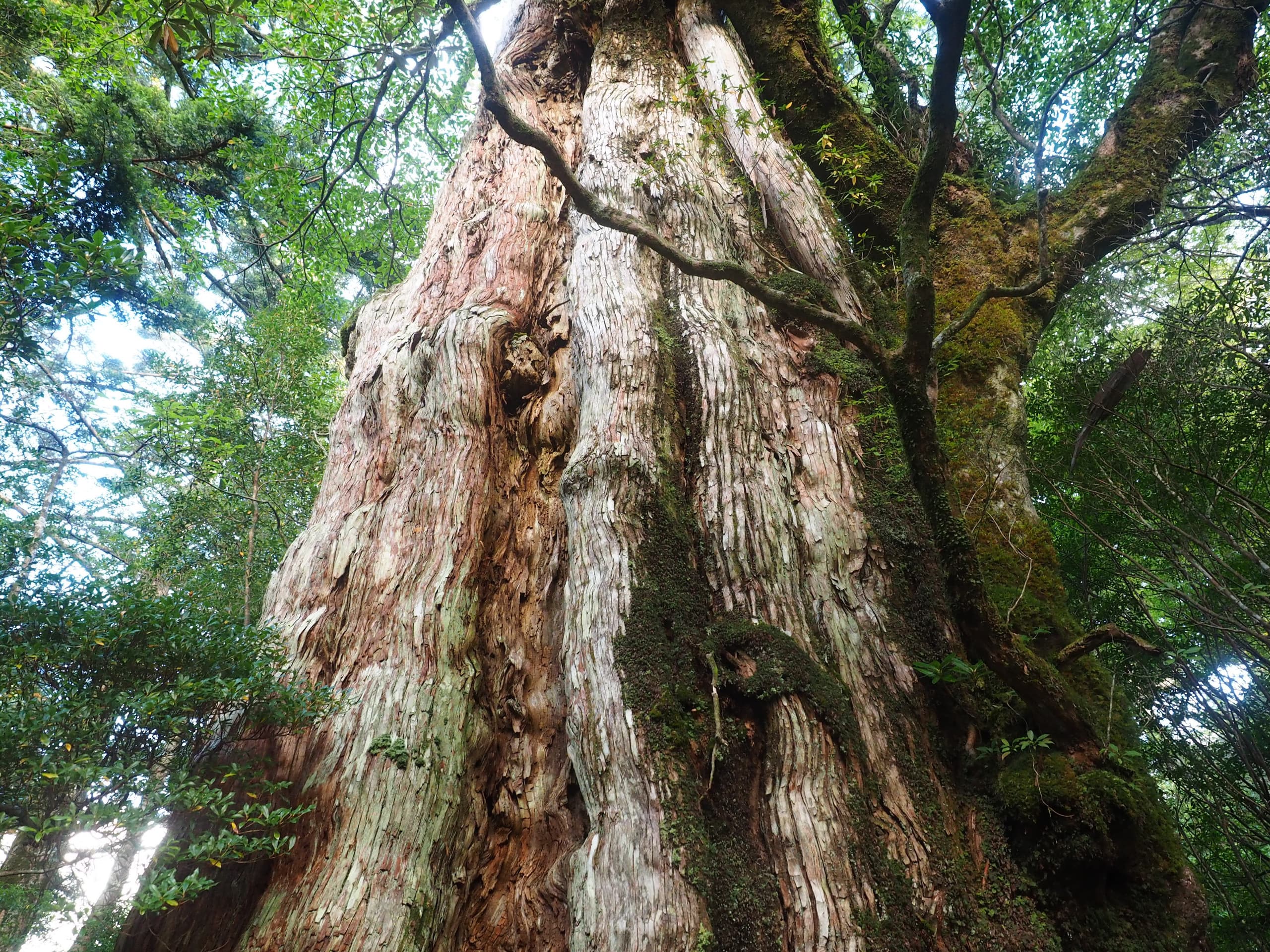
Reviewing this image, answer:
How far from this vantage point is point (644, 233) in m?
2.42

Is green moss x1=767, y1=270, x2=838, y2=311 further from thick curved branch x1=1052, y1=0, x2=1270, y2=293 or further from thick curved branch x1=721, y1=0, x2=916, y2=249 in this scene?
thick curved branch x1=1052, y1=0, x2=1270, y2=293

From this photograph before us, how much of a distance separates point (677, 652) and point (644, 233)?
1561mm

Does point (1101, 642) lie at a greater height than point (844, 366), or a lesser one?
lesser

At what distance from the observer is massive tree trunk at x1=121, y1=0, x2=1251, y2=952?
2012 mm

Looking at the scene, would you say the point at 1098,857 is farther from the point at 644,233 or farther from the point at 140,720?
the point at 140,720

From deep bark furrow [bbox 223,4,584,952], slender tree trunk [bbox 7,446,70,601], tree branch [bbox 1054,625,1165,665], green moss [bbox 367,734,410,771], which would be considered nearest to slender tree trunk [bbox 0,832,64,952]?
deep bark furrow [bbox 223,4,584,952]

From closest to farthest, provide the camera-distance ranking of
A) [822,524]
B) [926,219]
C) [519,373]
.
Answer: [926,219] < [822,524] < [519,373]

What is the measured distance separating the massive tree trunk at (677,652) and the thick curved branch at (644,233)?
315 mm

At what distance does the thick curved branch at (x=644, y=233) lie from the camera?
2.22 metres

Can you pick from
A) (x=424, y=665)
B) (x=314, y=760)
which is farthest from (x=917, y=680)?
(x=314, y=760)

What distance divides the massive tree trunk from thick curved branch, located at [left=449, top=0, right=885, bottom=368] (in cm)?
32

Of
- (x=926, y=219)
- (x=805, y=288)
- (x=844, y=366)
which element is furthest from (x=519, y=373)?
(x=926, y=219)

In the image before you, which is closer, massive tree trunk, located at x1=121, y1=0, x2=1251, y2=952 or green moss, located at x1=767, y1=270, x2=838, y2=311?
massive tree trunk, located at x1=121, y1=0, x2=1251, y2=952

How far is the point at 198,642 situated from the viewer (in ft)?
7.45
